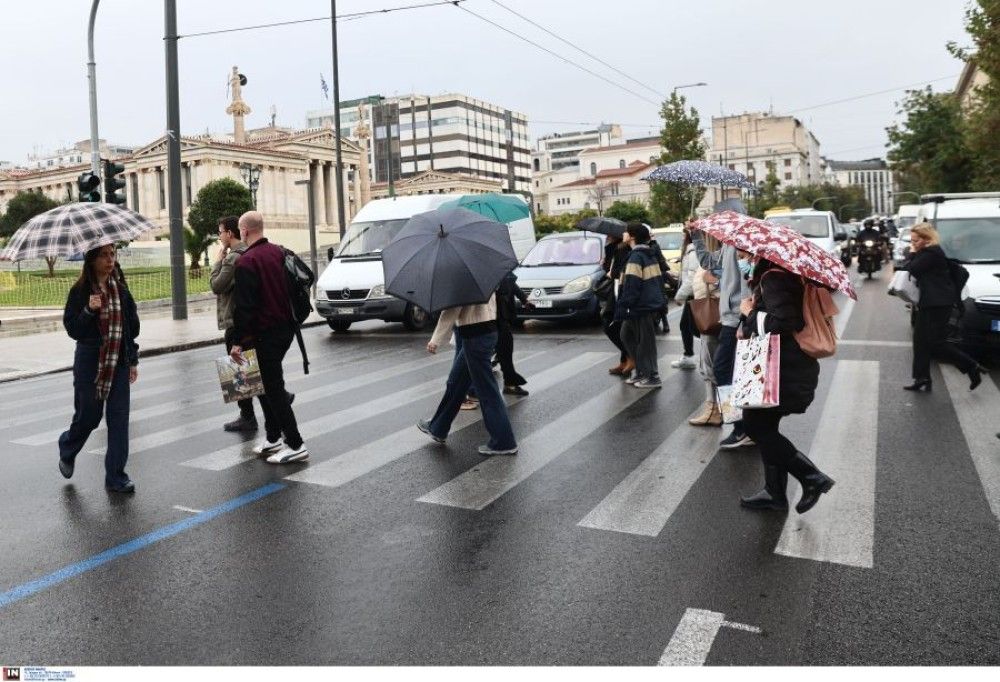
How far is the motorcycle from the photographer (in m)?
28.0

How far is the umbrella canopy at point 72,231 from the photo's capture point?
5512 millimetres

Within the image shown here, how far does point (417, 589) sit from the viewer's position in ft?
13.5

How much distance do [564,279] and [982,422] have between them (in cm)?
883

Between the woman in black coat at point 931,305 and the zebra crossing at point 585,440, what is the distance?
1.05 feet

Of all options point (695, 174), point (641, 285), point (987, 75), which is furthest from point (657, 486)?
point (987, 75)

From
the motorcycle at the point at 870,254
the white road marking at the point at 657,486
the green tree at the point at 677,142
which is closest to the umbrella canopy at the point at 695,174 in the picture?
the motorcycle at the point at 870,254

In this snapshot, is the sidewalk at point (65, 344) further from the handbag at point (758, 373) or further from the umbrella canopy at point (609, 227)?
the handbag at point (758, 373)

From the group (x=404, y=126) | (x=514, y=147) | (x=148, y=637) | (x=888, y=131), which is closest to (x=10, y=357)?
(x=148, y=637)

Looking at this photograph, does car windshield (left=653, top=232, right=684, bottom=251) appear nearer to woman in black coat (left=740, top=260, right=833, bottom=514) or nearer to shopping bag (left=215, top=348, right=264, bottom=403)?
shopping bag (left=215, top=348, right=264, bottom=403)

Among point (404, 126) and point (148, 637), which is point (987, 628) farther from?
point (404, 126)

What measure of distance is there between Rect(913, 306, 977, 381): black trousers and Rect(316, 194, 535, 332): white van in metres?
7.52

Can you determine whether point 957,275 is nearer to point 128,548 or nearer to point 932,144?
point 128,548

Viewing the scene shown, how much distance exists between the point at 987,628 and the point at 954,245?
31.8ft

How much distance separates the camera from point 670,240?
74.7 feet
